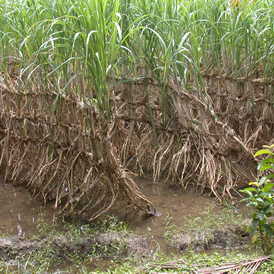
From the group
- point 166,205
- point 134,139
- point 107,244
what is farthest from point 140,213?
point 134,139

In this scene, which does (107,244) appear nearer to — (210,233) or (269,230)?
(210,233)

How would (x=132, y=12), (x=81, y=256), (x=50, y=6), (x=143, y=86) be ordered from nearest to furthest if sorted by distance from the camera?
1. (x=81, y=256)
2. (x=50, y=6)
3. (x=143, y=86)
4. (x=132, y=12)

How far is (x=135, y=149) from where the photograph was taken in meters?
3.24

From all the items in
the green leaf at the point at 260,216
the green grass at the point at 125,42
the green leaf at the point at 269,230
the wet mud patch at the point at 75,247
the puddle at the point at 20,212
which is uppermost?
the green grass at the point at 125,42

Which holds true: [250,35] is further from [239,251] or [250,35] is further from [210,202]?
[239,251]

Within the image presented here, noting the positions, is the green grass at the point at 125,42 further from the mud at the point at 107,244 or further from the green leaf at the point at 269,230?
the green leaf at the point at 269,230

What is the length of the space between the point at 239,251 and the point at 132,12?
2073 millimetres

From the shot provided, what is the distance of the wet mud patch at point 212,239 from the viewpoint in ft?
7.51

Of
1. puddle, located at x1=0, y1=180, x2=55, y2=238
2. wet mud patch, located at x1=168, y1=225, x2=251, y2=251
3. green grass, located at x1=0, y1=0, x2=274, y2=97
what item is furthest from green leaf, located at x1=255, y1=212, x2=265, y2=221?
puddle, located at x1=0, y1=180, x2=55, y2=238

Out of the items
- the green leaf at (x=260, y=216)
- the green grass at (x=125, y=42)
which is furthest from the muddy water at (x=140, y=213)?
the green grass at (x=125, y=42)

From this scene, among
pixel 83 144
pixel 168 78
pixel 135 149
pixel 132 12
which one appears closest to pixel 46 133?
pixel 83 144

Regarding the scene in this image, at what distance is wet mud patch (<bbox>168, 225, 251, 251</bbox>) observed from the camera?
2.29m

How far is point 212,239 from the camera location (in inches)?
92.2

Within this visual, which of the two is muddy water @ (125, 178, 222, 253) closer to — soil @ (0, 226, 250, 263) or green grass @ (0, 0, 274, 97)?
soil @ (0, 226, 250, 263)
